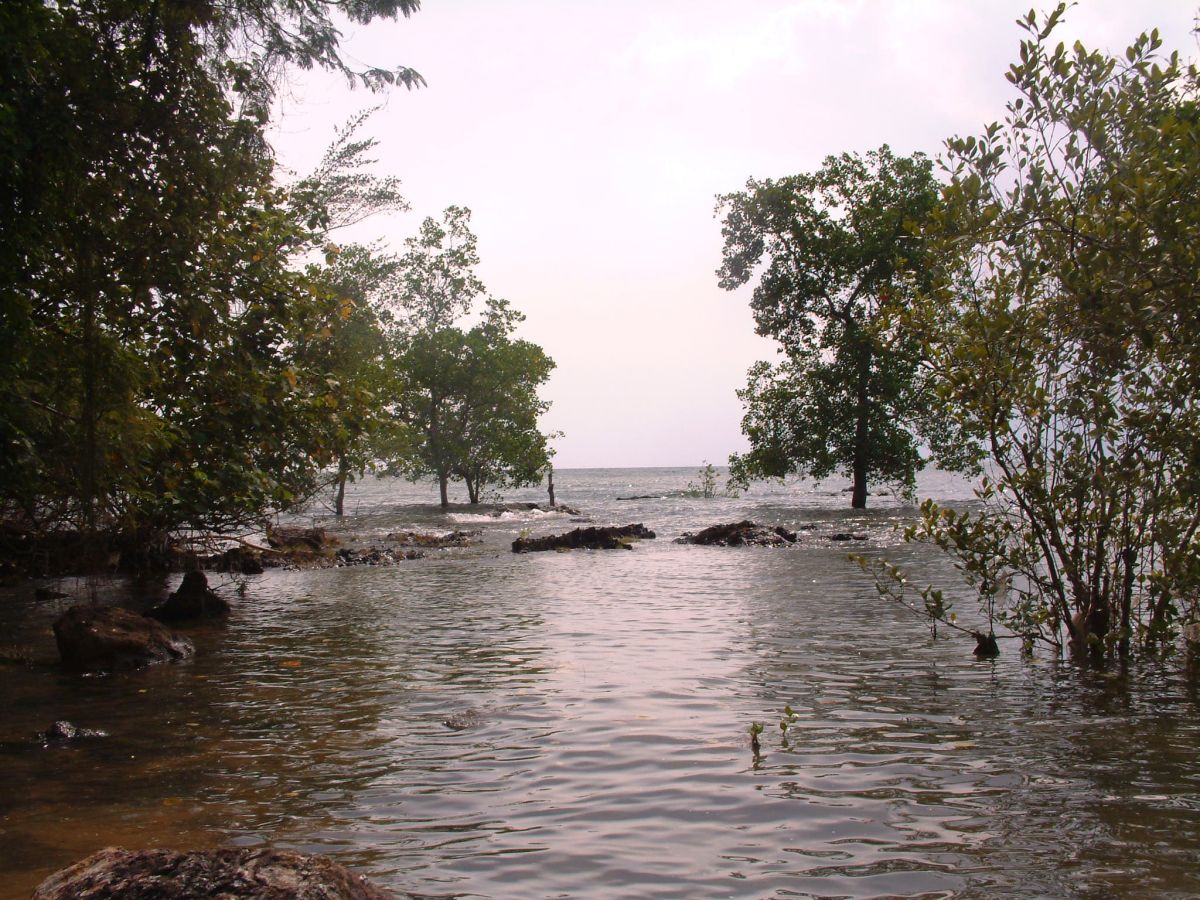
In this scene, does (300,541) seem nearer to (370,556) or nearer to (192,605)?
(370,556)

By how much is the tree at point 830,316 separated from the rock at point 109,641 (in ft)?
102

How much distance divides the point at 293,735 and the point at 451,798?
2.18 m

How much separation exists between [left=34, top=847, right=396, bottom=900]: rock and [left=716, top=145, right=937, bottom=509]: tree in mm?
35762

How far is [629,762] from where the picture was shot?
250 inches

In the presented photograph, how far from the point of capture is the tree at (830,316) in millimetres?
37938

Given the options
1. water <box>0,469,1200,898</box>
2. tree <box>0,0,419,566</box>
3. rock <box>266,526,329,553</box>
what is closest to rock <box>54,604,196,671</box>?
water <box>0,469,1200,898</box>

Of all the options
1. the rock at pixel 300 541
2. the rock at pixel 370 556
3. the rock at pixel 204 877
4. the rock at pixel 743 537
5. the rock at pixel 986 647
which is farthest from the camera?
the rock at pixel 743 537

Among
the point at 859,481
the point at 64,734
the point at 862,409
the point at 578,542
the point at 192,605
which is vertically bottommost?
the point at 64,734

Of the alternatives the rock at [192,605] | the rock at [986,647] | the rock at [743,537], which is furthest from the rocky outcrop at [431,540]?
the rock at [986,647]

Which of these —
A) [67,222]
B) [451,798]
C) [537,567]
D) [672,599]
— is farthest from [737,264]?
[451,798]

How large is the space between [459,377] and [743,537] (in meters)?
27.3

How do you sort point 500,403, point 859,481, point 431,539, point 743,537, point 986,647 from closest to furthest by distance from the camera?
point 986,647, point 743,537, point 431,539, point 859,481, point 500,403

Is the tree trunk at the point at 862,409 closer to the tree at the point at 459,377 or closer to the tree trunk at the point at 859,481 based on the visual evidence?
the tree trunk at the point at 859,481

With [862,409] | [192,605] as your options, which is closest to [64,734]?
[192,605]
